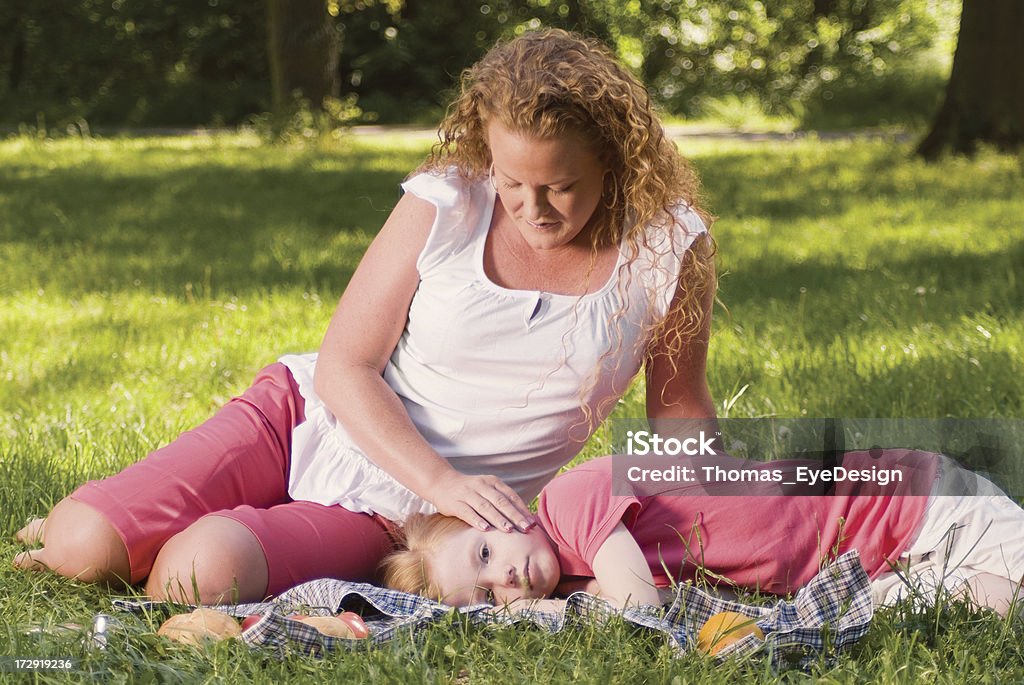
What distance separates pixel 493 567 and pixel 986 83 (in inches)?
→ 344

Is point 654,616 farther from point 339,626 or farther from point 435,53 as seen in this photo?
point 435,53

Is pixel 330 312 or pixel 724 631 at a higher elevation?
pixel 724 631

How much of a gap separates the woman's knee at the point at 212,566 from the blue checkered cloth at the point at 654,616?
51 mm

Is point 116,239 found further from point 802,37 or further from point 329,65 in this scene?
point 802,37

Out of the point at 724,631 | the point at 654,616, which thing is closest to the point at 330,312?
the point at 654,616

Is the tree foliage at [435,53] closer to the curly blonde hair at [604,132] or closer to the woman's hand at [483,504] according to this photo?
the curly blonde hair at [604,132]

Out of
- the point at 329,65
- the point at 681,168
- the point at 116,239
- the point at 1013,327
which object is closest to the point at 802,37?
the point at 329,65

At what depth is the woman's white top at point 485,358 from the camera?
2902 mm

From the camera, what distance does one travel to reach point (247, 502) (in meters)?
2.96

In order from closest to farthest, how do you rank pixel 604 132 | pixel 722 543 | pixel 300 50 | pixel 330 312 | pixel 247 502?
pixel 604 132
pixel 722 543
pixel 247 502
pixel 330 312
pixel 300 50

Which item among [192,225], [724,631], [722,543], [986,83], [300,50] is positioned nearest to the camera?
[724,631]

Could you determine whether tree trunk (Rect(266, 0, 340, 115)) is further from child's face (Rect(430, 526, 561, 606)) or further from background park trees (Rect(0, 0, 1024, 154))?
child's face (Rect(430, 526, 561, 606))

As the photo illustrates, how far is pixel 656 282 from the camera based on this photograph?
9.66 ft

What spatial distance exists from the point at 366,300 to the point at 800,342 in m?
2.34
